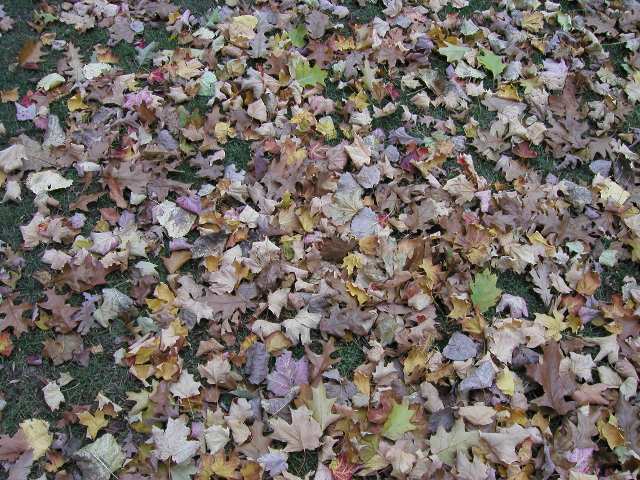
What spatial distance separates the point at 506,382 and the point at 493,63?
2.32m

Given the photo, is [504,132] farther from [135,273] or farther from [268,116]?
[135,273]

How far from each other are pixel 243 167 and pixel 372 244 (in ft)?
3.07

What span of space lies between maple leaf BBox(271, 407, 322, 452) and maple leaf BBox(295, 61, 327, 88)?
2.21 m

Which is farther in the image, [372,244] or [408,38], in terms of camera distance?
[408,38]

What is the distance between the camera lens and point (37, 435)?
103 inches

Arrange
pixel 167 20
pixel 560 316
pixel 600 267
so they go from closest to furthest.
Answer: pixel 560 316 → pixel 600 267 → pixel 167 20

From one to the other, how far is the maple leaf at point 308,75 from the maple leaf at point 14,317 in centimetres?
213

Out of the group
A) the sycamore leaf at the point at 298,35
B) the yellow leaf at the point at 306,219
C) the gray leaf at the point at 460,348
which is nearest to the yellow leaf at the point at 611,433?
the gray leaf at the point at 460,348

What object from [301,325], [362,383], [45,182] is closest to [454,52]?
[301,325]

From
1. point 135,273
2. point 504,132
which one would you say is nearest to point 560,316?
point 504,132

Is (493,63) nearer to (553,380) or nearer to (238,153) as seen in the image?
(238,153)

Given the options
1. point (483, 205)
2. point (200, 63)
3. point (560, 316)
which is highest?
point (200, 63)

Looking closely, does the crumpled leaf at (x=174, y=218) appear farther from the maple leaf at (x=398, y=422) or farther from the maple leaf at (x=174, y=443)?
the maple leaf at (x=398, y=422)

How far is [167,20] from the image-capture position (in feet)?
14.3
